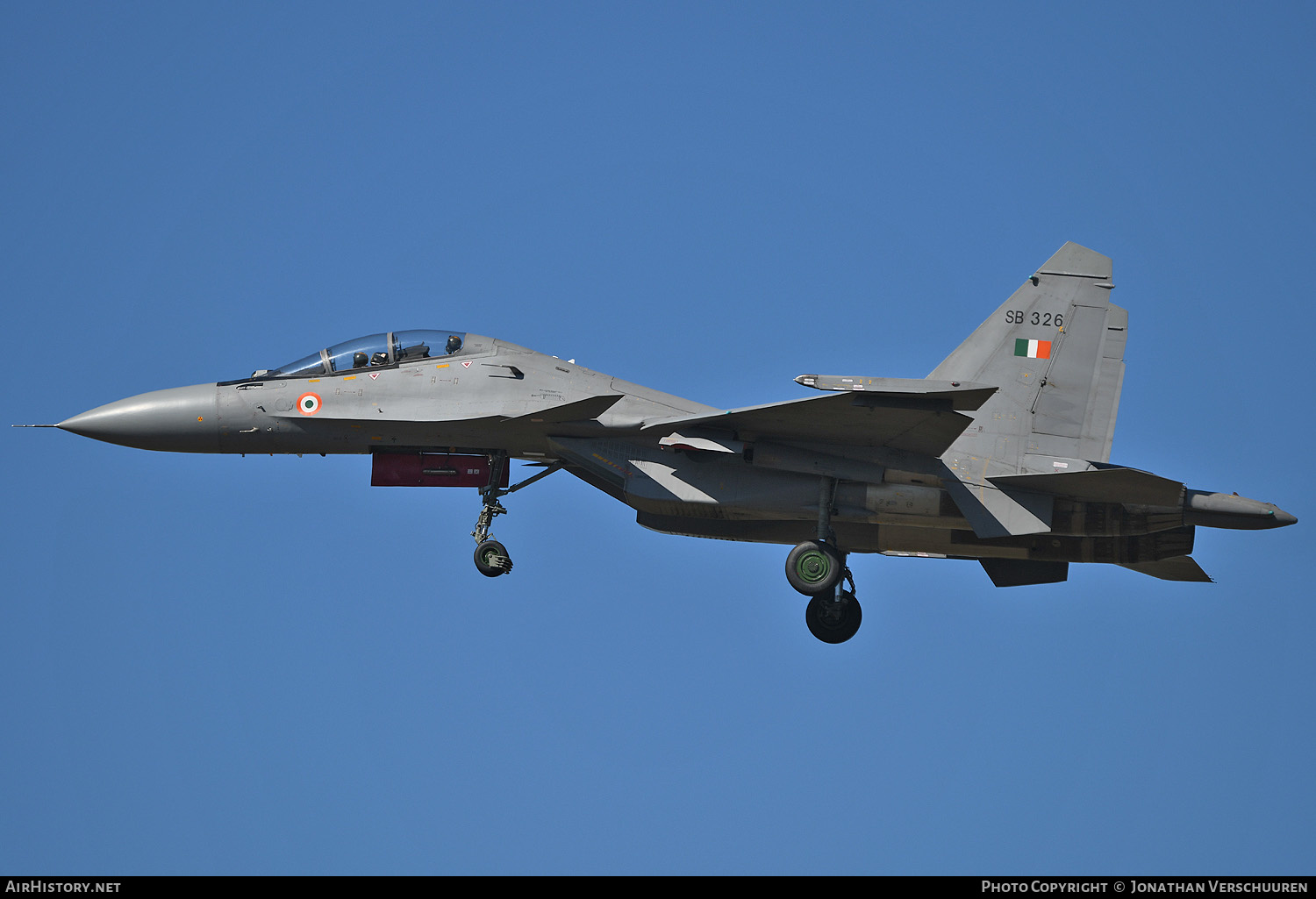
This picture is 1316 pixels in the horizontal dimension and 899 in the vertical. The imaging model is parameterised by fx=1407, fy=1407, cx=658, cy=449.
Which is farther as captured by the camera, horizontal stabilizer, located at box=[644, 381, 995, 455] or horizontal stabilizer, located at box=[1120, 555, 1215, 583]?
horizontal stabilizer, located at box=[1120, 555, 1215, 583]

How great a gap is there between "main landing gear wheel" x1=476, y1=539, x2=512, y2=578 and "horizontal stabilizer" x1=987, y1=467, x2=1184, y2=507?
7.05 metres

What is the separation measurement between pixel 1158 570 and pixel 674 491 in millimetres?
7784

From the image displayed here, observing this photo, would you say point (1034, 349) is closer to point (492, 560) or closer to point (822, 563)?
point (822, 563)

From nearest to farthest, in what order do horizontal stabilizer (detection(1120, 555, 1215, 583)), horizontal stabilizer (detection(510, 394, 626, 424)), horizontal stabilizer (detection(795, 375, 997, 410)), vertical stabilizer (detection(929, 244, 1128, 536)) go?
horizontal stabilizer (detection(795, 375, 997, 410)) < horizontal stabilizer (detection(510, 394, 626, 424)) < vertical stabilizer (detection(929, 244, 1128, 536)) < horizontal stabilizer (detection(1120, 555, 1215, 583))

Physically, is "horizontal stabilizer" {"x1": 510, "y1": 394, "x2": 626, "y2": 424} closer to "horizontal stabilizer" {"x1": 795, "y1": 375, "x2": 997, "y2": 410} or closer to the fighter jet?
the fighter jet

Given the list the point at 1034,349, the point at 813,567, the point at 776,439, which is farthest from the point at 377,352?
the point at 1034,349

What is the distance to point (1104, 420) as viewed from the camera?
20312 millimetres

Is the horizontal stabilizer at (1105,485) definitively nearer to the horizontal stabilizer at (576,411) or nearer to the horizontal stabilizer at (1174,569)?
the horizontal stabilizer at (1174,569)

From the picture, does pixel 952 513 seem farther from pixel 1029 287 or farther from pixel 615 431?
pixel 615 431

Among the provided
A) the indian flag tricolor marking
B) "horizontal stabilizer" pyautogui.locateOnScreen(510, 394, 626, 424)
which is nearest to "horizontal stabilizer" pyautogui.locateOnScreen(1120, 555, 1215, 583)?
the indian flag tricolor marking

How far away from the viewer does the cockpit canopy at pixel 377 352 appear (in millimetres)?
20656

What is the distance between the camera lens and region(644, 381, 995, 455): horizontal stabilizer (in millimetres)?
17969
